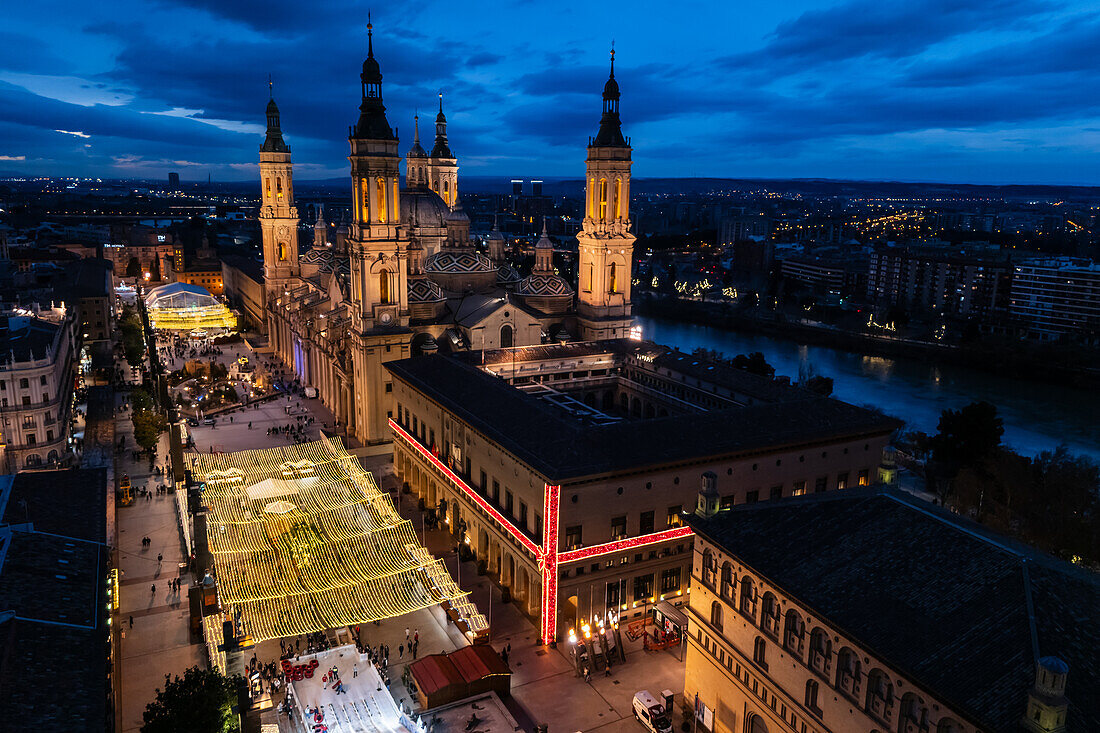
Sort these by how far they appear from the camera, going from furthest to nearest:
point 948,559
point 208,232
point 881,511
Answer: point 208,232 < point 881,511 < point 948,559

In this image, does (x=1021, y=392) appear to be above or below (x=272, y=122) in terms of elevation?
below

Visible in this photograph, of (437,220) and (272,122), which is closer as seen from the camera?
(437,220)

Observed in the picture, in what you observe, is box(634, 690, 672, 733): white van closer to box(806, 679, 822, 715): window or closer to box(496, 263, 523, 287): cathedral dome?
box(806, 679, 822, 715): window

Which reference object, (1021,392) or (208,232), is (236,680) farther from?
(208,232)

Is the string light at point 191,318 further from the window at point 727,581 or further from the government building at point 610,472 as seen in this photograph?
the window at point 727,581

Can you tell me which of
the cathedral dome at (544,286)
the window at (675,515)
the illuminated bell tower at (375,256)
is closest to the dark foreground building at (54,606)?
the window at (675,515)

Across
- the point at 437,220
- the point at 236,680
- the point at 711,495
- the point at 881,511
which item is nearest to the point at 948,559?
the point at 881,511

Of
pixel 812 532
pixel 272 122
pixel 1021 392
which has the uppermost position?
pixel 272 122
